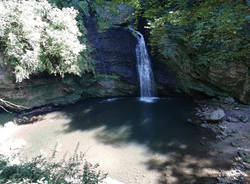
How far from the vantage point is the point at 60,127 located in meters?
7.03

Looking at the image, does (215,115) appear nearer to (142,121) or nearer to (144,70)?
(142,121)

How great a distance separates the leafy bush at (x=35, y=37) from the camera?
19.9 feet

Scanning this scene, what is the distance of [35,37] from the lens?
6.39 m

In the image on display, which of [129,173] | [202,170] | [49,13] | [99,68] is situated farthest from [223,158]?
[49,13]

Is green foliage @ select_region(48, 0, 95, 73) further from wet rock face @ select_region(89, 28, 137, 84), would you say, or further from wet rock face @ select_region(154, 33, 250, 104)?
wet rock face @ select_region(154, 33, 250, 104)

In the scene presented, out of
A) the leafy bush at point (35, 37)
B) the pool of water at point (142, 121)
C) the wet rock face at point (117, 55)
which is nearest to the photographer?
the pool of water at point (142, 121)

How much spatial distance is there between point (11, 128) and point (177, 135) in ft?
24.4

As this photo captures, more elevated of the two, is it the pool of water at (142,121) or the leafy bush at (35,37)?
the leafy bush at (35,37)

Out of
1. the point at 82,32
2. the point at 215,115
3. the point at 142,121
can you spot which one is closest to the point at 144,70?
the point at 142,121

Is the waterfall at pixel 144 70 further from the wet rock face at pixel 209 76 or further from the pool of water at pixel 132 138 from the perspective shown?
the wet rock face at pixel 209 76

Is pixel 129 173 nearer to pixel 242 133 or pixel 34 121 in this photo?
pixel 242 133

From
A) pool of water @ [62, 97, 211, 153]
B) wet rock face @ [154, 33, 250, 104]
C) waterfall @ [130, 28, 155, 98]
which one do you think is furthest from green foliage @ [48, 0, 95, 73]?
wet rock face @ [154, 33, 250, 104]

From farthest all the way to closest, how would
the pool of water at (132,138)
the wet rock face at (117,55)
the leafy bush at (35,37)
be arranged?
the wet rock face at (117,55)
the leafy bush at (35,37)
the pool of water at (132,138)

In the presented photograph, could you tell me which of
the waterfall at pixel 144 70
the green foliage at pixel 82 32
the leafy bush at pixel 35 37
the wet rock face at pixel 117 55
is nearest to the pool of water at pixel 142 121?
the waterfall at pixel 144 70
